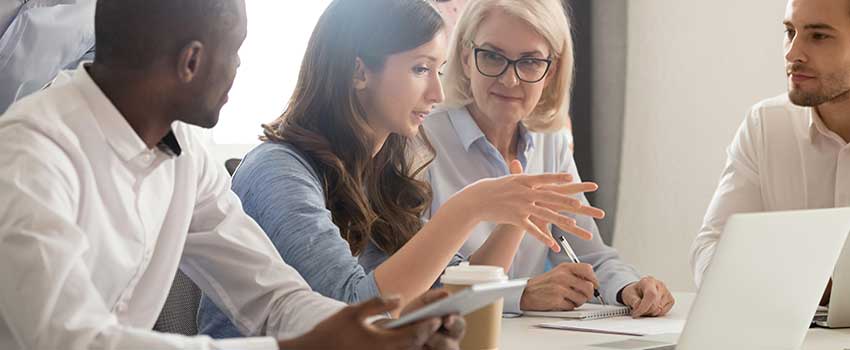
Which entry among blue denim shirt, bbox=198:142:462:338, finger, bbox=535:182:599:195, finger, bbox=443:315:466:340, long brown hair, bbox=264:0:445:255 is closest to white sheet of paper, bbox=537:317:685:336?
finger, bbox=535:182:599:195

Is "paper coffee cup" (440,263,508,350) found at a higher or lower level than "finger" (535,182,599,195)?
lower

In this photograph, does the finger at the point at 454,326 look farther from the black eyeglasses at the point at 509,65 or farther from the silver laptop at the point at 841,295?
the black eyeglasses at the point at 509,65

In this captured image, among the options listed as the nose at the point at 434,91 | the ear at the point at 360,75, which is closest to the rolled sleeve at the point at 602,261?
the nose at the point at 434,91

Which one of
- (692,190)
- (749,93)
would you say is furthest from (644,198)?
(749,93)

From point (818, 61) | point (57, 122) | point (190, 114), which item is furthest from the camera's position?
point (818, 61)

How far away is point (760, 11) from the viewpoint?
3.74 m

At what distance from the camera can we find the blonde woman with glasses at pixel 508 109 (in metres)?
2.52

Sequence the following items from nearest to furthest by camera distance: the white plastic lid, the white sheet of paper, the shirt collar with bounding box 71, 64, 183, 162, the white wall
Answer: the shirt collar with bounding box 71, 64, 183, 162 → the white plastic lid → the white sheet of paper → the white wall

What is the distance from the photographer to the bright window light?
A: 11.4ft

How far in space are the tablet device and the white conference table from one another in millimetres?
504

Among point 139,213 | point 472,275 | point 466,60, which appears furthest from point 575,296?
point 139,213

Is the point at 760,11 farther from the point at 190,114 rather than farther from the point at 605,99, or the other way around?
the point at 190,114

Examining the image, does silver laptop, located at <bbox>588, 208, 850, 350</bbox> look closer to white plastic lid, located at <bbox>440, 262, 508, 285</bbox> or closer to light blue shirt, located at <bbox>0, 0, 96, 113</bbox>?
white plastic lid, located at <bbox>440, 262, 508, 285</bbox>

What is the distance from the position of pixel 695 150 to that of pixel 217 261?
2765 millimetres
